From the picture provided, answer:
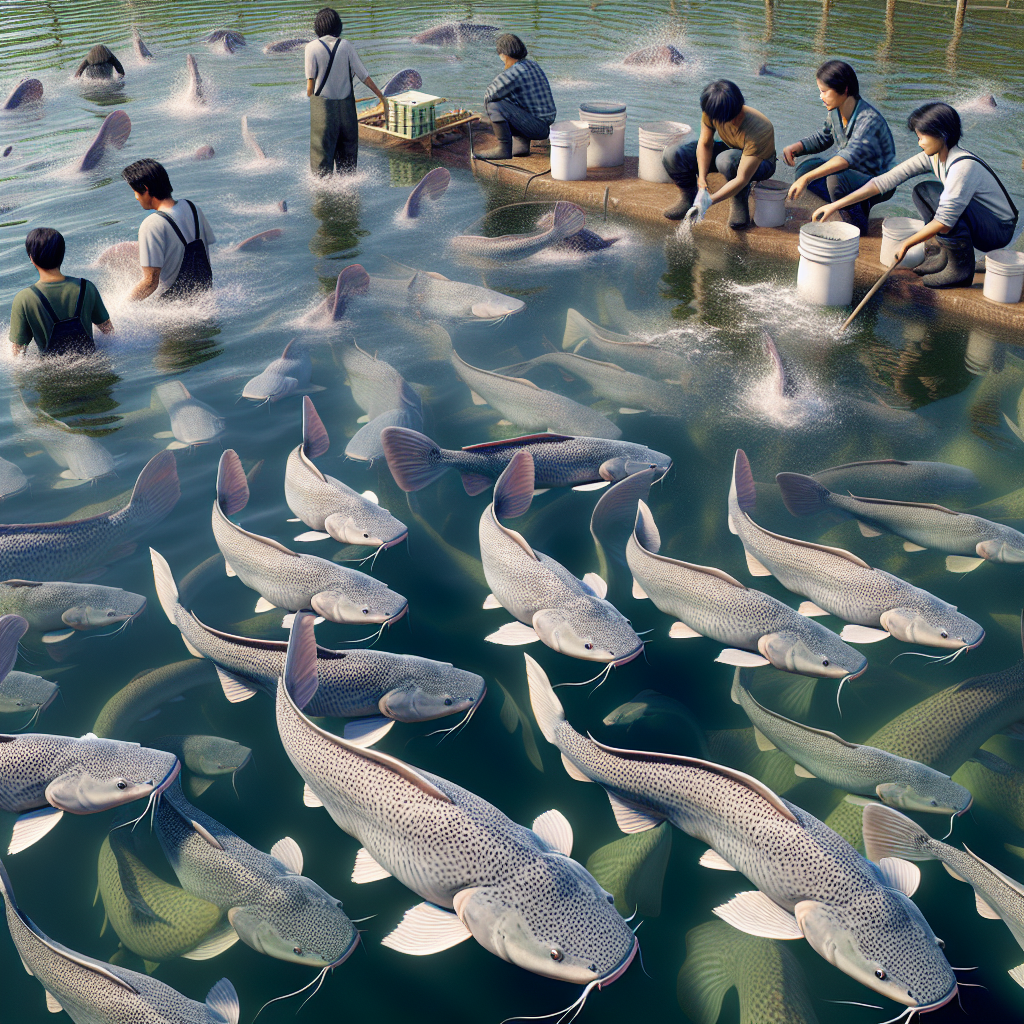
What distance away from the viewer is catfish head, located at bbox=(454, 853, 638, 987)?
3273mm

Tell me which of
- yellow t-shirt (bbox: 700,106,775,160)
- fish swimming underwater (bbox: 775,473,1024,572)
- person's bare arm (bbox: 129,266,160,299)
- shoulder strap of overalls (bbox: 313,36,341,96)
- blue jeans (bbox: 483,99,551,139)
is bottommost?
fish swimming underwater (bbox: 775,473,1024,572)

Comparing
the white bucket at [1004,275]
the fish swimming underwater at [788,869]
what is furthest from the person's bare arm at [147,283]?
the white bucket at [1004,275]

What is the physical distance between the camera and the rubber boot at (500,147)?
11812 millimetres

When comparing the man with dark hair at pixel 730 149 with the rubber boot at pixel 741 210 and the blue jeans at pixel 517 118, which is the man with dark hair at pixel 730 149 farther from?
the blue jeans at pixel 517 118

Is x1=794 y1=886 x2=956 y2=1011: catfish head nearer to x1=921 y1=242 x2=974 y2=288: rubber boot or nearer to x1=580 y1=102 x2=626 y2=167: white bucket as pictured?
x1=921 y1=242 x2=974 y2=288: rubber boot

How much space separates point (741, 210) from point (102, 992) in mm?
8660

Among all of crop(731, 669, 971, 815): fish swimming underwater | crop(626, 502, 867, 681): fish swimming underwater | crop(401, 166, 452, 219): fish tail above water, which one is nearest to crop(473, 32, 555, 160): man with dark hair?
crop(401, 166, 452, 219): fish tail above water

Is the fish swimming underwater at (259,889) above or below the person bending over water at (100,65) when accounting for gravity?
below

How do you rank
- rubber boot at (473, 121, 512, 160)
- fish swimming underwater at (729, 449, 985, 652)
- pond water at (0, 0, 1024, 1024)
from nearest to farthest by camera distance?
pond water at (0, 0, 1024, 1024), fish swimming underwater at (729, 449, 985, 652), rubber boot at (473, 121, 512, 160)

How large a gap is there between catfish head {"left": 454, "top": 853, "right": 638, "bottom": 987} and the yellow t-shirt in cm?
751

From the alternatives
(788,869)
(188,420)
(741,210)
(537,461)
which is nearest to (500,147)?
(741,210)

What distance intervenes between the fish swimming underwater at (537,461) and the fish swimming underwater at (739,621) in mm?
1052

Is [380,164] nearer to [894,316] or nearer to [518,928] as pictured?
[894,316]

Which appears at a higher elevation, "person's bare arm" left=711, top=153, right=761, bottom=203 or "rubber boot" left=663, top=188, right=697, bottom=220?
"person's bare arm" left=711, top=153, right=761, bottom=203
